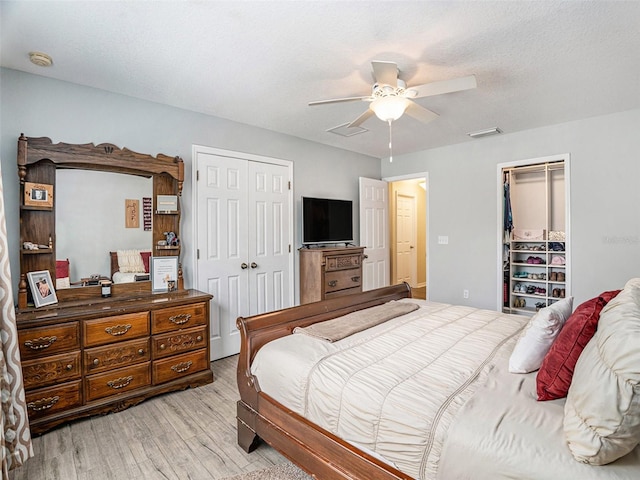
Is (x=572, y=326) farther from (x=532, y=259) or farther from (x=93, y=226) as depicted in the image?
(x=532, y=259)

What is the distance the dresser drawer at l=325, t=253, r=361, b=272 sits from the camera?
418 cm

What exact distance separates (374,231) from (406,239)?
2.09 meters

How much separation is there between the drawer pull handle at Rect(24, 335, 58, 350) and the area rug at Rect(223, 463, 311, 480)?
1528mm

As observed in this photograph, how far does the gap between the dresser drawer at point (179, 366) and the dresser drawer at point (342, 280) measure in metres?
1.69

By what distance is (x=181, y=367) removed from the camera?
284 centimetres

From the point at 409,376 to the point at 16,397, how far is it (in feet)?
7.09

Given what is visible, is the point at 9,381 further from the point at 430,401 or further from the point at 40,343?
the point at 430,401

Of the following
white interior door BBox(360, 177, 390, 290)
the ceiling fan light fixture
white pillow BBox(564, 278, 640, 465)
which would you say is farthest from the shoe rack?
white pillow BBox(564, 278, 640, 465)

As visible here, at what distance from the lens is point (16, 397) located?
6.12 ft

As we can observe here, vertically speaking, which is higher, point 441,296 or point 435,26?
point 435,26

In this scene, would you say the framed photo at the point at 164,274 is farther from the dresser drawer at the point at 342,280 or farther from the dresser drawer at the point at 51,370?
the dresser drawer at the point at 342,280

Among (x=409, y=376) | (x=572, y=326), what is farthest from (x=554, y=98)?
(x=409, y=376)

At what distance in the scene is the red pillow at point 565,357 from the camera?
4.24 feet

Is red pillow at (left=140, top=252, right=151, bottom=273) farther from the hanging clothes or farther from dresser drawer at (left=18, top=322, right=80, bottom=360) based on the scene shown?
the hanging clothes
